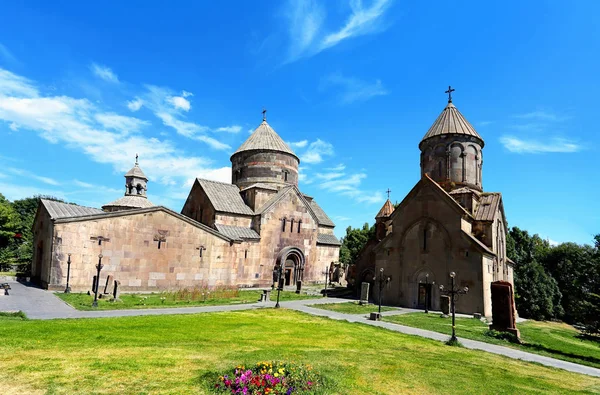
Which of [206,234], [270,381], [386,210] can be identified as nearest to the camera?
[270,381]

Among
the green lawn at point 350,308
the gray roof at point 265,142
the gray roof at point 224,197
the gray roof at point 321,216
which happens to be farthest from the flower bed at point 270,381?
the gray roof at point 321,216

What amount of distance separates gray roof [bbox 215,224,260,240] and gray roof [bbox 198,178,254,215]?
1342mm

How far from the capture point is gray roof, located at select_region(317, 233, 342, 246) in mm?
35756

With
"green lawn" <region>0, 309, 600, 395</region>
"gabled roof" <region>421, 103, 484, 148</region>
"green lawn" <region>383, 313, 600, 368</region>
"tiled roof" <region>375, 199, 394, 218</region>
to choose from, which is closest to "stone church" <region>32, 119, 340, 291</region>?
"tiled roof" <region>375, 199, 394, 218</region>

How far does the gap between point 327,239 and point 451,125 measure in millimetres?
15922

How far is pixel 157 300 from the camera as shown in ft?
65.2

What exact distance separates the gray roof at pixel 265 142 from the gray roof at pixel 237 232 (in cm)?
873

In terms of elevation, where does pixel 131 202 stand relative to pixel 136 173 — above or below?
below

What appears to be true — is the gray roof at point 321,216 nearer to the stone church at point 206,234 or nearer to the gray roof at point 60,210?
the stone church at point 206,234

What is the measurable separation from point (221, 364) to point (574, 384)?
8.70 meters

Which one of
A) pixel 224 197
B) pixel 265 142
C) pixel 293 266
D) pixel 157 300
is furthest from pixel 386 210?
pixel 157 300

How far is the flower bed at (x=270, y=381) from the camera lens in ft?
21.5

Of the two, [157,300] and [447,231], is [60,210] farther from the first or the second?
[447,231]

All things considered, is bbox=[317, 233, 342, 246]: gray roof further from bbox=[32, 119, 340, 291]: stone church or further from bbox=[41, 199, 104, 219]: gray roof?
bbox=[41, 199, 104, 219]: gray roof
